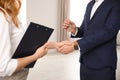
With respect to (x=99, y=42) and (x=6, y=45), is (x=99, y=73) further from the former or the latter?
(x=6, y=45)

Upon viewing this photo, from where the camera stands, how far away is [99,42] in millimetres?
1788

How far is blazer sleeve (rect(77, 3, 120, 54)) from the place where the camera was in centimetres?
175

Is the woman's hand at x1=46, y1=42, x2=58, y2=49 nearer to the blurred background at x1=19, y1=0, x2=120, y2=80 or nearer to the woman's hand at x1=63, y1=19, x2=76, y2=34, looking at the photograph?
the woman's hand at x1=63, y1=19, x2=76, y2=34

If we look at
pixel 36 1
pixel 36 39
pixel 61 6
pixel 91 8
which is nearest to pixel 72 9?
pixel 61 6

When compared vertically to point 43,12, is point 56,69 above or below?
below

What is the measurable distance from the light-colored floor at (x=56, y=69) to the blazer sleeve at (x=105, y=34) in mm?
2028

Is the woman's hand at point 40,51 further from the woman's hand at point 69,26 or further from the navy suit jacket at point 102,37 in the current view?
the woman's hand at point 69,26

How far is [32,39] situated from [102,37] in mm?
580

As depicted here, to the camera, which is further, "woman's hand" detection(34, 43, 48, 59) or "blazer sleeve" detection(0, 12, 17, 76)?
"woman's hand" detection(34, 43, 48, 59)

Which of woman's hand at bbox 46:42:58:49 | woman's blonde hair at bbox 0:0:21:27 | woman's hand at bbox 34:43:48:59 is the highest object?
woman's blonde hair at bbox 0:0:21:27

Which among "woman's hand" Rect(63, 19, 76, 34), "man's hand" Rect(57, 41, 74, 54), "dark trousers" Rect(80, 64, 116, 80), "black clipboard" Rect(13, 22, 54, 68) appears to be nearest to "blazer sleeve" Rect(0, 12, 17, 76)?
"black clipboard" Rect(13, 22, 54, 68)

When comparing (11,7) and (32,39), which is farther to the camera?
(32,39)

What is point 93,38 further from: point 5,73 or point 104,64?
point 5,73

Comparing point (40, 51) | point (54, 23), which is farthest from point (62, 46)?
point (54, 23)
